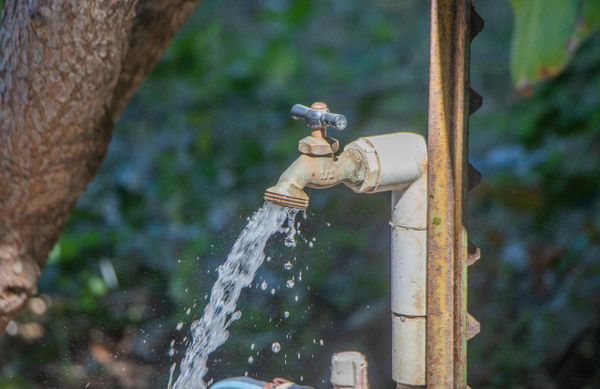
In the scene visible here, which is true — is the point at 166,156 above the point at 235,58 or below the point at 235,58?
below

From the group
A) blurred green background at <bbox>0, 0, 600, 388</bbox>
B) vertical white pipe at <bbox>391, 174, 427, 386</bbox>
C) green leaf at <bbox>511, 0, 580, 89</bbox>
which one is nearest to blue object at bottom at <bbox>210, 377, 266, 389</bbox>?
vertical white pipe at <bbox>391, 174, 427, 386</bbox>

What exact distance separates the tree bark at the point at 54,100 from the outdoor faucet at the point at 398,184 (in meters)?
0.47

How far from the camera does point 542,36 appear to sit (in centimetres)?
214

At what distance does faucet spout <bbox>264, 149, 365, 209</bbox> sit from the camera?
1461 mm

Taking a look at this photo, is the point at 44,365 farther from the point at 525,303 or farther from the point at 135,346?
the point at 525,303

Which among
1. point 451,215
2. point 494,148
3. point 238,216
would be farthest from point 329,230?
point 451,215

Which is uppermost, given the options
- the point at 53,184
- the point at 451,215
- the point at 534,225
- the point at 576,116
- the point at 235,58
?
the point at 235,58

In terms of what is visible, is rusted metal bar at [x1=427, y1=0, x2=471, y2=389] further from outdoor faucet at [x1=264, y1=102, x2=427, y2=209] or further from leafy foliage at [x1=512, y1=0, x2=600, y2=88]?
leafy foliage at [x1=512, y1=0, x2=600, y2=88]

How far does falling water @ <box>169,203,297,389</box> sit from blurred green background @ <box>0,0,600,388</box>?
894 millimetres

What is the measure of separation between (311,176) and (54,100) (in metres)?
0.60

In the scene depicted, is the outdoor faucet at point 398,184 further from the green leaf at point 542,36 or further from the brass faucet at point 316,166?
the green leaf at point 542,36

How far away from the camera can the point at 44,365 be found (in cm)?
345

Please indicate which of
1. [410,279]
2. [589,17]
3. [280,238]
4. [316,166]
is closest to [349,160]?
[316,166]

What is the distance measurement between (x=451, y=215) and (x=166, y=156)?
2684 mm
